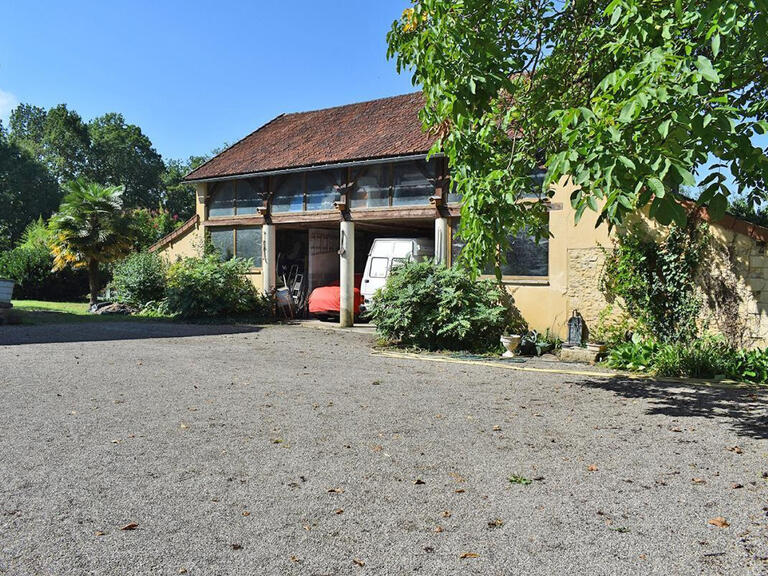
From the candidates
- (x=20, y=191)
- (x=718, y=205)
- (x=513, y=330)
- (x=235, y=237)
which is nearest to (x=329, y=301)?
(x=235, y=237)

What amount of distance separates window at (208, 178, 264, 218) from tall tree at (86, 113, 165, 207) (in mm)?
42084

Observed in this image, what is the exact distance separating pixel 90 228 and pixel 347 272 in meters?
9.21

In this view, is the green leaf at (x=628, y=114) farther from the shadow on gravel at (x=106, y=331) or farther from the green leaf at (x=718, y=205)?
the shadow on gravel at (x=106, y=331)

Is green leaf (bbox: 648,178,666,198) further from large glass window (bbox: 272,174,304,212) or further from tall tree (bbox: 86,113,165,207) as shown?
tall tree (bbox: 86,113,165,207)

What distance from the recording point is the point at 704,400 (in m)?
7.78

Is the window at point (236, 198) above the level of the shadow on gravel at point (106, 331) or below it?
above

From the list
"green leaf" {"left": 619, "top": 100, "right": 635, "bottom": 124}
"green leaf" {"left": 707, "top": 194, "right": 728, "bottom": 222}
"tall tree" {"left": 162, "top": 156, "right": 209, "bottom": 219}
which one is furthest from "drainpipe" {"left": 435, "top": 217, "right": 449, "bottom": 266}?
"tall tree" {"left": 162, "top": 156, "right": 209, "bottom": 219}

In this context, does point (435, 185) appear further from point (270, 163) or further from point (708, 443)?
point (708, 443)

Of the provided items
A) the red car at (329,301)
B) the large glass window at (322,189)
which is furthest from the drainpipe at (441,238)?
the large glass window at (322,189)

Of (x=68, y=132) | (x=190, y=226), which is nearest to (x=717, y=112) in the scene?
(x=190, y=226)

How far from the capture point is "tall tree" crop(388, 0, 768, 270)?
Result: 4.66 m

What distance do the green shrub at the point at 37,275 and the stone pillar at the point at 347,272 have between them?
14788 millimetres

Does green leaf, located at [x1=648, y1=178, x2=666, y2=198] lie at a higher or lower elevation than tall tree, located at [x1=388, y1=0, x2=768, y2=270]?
lower

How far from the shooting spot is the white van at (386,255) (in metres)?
16.3
